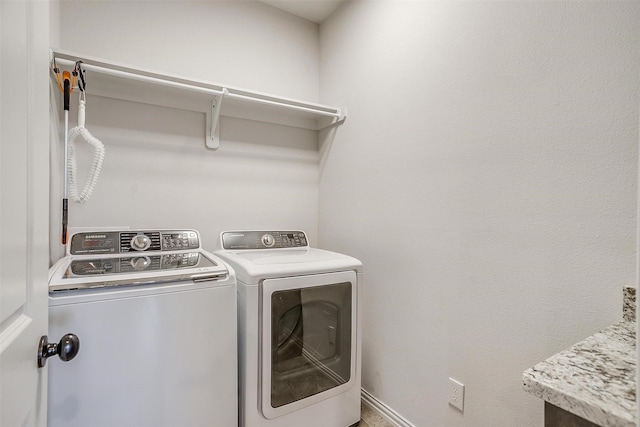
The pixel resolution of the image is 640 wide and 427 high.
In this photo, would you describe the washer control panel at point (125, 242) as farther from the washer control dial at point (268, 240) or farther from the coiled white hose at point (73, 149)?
the washer control dial at point (268, 240)

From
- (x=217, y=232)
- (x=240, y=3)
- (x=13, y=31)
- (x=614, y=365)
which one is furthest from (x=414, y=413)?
(x=240, y=3)

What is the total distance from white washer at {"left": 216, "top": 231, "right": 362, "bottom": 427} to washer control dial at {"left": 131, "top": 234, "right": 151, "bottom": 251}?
39 centimetres

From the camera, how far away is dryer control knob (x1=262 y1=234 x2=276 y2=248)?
1.99 meters

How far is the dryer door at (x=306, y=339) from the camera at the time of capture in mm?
1383

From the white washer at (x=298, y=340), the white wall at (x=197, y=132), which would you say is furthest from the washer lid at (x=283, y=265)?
the white wall at (x=197, y=132)

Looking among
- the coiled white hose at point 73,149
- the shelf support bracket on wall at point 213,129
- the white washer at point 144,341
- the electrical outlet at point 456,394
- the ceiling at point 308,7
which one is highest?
the ceiling at point 308,7

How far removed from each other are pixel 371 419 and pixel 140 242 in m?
1.64

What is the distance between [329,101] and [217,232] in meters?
1.28

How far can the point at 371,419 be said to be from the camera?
68.8 inches

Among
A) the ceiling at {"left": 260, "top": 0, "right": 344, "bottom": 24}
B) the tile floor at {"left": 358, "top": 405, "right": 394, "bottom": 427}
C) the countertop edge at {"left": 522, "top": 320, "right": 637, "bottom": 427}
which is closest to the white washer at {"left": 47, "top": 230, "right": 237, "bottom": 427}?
the tile floor at {"left": 358, "top": 405, "right": 394, "bottom": 427}

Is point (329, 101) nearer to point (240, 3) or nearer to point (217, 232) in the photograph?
point (240, 3)

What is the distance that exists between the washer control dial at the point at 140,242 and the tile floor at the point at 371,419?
1546 millimetres

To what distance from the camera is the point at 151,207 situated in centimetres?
183

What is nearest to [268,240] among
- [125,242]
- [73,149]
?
[125,242]
